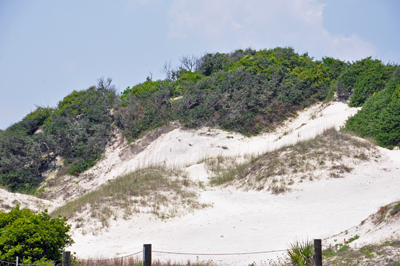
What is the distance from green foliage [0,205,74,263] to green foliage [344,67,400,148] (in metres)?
19.7

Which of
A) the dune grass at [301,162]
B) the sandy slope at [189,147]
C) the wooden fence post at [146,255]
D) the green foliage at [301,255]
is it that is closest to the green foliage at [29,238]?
the wooden fence post at [146,255]

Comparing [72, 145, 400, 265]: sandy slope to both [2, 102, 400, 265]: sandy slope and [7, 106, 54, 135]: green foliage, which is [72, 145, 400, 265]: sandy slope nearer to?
[2, 102, 400, 265]: sandy slope

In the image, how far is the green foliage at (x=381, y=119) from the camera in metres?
21.5

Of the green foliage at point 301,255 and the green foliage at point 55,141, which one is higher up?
the green foliage at point 55,141

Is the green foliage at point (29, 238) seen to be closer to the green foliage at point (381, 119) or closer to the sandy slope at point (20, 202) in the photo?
the sandy slope at point (20, 202)

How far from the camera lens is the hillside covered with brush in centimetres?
2731

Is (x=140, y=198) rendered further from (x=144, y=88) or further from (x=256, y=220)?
(x=144, y=88)

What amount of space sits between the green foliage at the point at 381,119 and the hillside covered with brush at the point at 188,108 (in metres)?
0.10

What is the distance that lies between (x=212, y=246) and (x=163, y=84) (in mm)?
23626

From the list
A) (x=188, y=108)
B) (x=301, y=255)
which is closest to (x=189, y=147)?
(x=188, y=108)

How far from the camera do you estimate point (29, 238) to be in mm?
8750

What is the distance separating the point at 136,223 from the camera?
15.6 m

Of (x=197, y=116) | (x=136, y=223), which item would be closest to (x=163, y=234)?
(x=136, y=223)

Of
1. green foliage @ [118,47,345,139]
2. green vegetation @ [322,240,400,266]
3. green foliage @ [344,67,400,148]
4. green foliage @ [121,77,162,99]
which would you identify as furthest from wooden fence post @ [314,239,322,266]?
green foliage @ [121,77,162,99]
